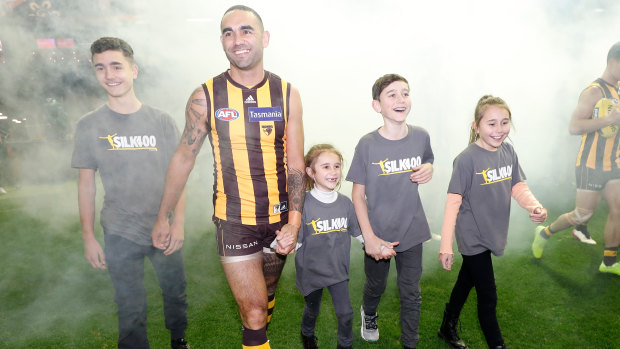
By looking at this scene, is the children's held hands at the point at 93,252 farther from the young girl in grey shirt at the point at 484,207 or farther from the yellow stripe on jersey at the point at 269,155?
the young girl in grey shirt at the point at 484,207

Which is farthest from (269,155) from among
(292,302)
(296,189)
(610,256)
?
(610,256)

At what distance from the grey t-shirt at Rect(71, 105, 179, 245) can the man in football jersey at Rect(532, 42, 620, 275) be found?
3.67 metres

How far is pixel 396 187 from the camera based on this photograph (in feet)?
8.59

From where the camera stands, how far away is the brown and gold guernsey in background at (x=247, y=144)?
231 centimetres

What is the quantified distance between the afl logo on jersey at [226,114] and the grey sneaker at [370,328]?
172 centimetres

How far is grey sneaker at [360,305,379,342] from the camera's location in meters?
2.95

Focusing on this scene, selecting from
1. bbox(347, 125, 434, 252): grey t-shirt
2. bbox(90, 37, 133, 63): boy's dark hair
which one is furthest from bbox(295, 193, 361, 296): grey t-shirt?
bbox(90, 37, 133, 63): boy's dark hair

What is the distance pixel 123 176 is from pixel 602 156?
4.08 metres

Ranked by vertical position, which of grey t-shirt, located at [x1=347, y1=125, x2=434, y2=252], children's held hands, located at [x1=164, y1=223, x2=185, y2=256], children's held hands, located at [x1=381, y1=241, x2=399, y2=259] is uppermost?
grey t-shirt, located at [x1=347, y1=125, x2=434, y2=252]

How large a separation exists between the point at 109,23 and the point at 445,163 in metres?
4.40

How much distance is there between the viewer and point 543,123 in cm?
730

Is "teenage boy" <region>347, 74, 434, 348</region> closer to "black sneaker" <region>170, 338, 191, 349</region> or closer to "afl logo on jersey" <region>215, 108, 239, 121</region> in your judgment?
"afl logo on jersey" <region>215, 108, 239, 121</region>

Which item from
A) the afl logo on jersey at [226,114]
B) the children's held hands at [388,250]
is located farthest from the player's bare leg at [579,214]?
the afl logo on jersey at [226,114]

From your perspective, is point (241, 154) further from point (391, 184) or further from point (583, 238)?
point (583, 238)
